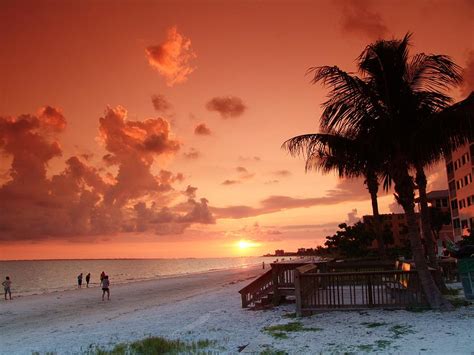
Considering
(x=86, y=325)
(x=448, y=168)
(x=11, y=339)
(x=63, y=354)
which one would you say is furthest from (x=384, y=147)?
(x=448, y=168)

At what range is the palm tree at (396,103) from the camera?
48.6 feet

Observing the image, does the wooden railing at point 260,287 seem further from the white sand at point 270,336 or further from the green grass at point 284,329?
the green grass at point 284,329

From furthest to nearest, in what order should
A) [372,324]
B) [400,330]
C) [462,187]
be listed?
[462,187], [372,324], [400,330]

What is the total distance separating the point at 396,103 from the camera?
49.4ft

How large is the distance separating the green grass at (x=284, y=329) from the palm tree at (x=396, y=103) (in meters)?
4.44

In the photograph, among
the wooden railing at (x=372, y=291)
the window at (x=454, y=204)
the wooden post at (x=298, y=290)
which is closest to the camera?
the wooden railing at (x=372, y=291)

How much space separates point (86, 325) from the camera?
20109 millimetres

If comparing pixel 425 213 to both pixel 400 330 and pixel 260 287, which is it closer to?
pixel 260 287

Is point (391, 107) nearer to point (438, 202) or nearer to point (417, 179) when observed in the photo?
point (417, 179)

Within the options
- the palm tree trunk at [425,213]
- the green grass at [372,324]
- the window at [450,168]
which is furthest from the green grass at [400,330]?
the window at [450,168]

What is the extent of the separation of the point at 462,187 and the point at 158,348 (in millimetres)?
61793

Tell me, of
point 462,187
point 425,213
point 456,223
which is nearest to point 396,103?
point 425,213

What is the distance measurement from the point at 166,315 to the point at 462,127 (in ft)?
47.0

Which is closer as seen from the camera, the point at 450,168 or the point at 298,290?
the point at 298,290
